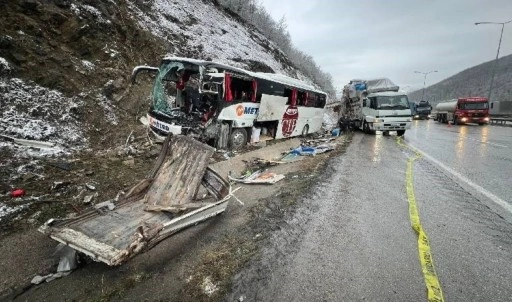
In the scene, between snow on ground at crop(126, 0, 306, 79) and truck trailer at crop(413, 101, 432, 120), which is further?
truck trailer at crop(413, 101, 432, 120)

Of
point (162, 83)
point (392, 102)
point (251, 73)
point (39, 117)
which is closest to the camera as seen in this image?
point (39, 117)

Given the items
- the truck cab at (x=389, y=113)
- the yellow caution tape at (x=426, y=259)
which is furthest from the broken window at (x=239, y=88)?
the truck cab at (x=389, y=113)

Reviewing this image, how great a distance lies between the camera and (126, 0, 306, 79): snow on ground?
61.3ft

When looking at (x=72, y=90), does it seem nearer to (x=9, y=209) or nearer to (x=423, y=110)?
(x=9, y=209)

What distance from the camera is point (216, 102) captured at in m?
10.4

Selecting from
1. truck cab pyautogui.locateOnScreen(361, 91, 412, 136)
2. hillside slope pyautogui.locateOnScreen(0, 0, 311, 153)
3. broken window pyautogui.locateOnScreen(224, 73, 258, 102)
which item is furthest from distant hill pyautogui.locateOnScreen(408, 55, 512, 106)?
hillside slope pyautogui.locateOnScreen(0, 0, 311, 153)

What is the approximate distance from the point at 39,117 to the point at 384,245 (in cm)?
925

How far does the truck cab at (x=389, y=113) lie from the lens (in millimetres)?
17422

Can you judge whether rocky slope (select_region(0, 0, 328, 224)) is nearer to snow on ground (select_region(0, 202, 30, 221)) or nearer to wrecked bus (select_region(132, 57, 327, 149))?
snow on ground (select_region(0, 202, 30, 221))

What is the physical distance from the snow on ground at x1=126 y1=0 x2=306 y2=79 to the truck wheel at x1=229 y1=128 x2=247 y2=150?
919cm

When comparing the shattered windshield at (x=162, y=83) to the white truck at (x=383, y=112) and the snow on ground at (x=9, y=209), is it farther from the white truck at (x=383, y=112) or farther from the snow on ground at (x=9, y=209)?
the white truck at (x=383, y=112)

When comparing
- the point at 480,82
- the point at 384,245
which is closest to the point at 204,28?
the point at 384,245

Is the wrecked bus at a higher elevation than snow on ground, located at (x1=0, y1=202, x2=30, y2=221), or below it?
higher

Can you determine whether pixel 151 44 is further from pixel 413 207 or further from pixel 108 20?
pixel 413 207
